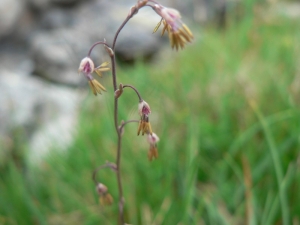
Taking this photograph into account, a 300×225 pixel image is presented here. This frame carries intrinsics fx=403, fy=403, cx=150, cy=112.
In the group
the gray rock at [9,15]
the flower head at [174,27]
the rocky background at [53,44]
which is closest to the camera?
the flower head at [174,27]

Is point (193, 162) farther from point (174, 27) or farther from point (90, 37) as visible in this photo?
point (90, 37)

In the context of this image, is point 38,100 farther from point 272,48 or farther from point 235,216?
point 235,216

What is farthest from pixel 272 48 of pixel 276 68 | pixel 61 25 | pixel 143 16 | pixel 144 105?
pixel 61 25

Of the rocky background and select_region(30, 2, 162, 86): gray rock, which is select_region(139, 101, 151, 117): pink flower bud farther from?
select_region(30, 2, 162, 86): gray rock

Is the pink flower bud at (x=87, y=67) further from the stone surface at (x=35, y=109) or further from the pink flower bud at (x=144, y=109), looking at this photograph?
the stone surface at (x=35, y=109)

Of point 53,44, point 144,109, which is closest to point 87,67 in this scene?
point 144,109

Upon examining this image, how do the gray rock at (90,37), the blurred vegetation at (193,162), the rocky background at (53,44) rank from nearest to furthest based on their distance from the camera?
the blurred vegetation at (193,162)
the rocky background at (53,44)
the gray rock at (90,37)

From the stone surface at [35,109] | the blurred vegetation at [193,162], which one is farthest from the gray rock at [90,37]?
the blurred vegetation at [193,162]

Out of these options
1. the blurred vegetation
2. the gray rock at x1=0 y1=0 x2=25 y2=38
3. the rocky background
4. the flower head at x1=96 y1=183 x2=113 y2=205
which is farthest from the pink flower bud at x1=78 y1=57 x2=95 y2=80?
the gray rock at x1=0 y1=0 x2=25 y2=38

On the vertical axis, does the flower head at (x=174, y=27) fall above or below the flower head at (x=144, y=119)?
above
